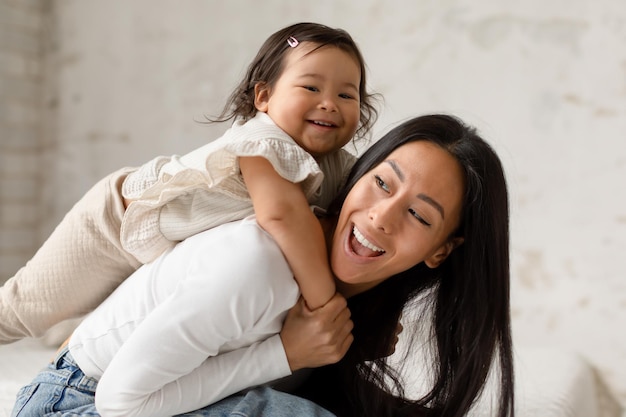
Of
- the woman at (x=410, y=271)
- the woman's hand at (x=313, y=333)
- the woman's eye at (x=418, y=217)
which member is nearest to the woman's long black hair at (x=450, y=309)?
the woman at (x=410, y=271)

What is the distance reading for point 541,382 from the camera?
2189 mm

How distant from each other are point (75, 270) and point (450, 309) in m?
0.82

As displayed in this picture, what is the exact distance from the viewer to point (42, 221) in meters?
3.84

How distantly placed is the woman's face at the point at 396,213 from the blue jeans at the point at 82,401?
0.83ft

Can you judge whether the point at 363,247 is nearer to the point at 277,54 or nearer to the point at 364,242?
the point at 364,242

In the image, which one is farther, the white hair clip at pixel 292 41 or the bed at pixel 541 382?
the bed at pixel 541 382

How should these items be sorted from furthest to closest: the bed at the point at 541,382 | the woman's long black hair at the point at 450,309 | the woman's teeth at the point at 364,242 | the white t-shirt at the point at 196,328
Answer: the bed at the point at 541,382 < the woman's long black hair at the point at 450,309 < the woman's teeth at the point at 364,242 < the white t-shirt at the point at 196,328

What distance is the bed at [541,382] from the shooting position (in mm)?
1934

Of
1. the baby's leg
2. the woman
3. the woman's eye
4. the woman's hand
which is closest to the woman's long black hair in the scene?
the woman

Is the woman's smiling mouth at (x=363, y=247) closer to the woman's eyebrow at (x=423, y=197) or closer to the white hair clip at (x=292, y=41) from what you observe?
the woman's eyebrow at (x=423, y=197)

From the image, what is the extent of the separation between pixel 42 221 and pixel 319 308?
2.76m

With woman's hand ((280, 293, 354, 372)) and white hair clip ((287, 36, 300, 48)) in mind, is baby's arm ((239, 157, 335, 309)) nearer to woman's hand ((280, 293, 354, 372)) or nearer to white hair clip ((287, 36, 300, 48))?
woman's hand ((280, 293, 354, 372))

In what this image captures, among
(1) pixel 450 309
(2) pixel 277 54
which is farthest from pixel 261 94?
(1) pixel 450 309

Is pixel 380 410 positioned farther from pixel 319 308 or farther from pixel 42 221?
pixel 42 221
